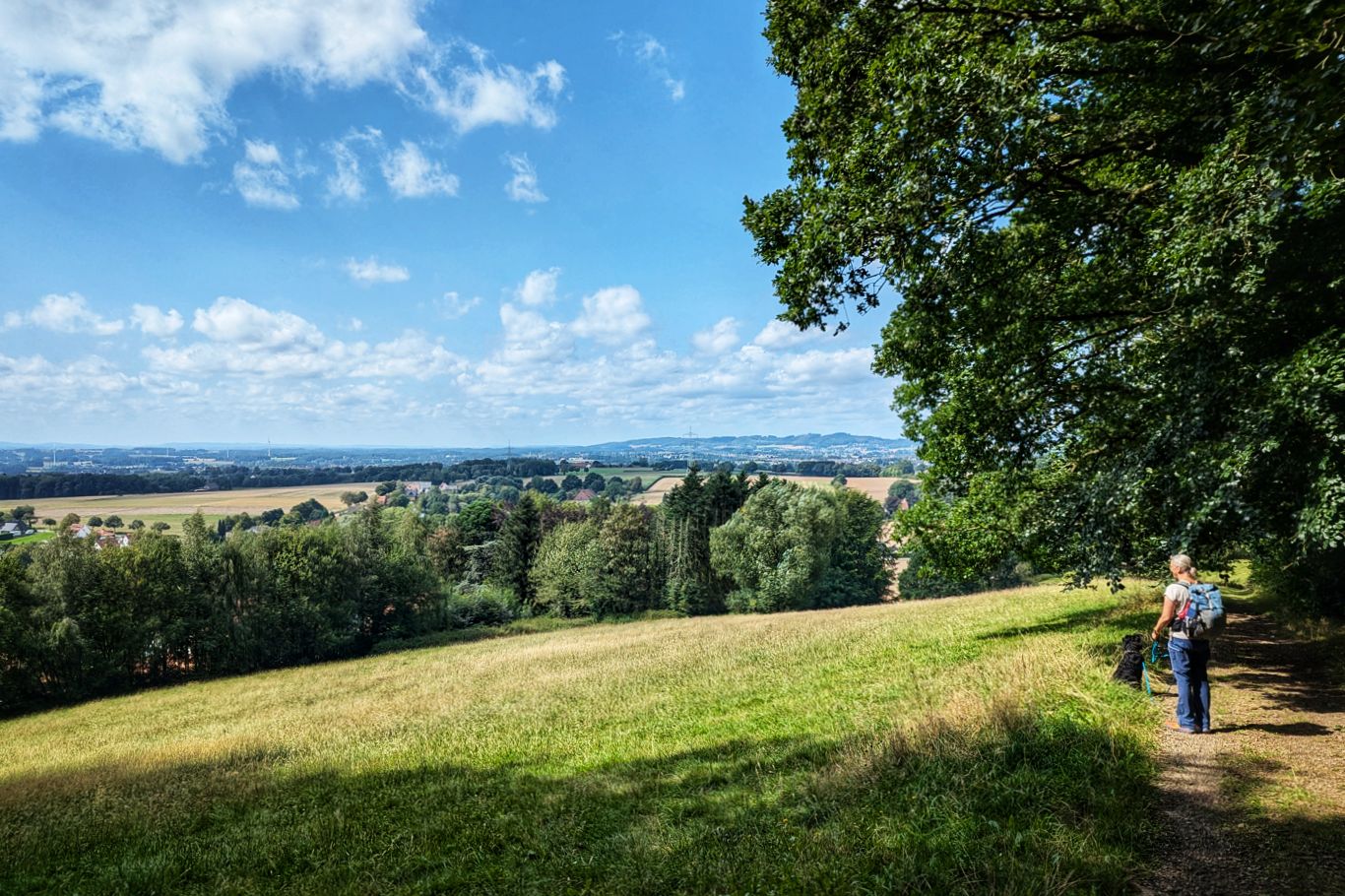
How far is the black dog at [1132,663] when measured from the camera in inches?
349

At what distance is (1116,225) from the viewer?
29.0 feet

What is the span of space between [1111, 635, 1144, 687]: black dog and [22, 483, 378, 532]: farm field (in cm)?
11938

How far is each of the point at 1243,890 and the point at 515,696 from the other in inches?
636

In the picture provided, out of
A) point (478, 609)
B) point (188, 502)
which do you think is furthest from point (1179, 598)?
point (188, 502)

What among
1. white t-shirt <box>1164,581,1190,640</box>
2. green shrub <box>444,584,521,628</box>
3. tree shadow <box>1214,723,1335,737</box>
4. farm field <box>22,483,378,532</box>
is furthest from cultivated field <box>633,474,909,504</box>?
tree shadow <box>1214,723,1335,737</box>

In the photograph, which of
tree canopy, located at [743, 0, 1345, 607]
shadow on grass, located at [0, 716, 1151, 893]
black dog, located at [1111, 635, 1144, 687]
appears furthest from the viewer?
black dog, located at [1111, 635, 1144, 687]

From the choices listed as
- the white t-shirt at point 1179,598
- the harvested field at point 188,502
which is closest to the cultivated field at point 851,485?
the harvested field at point 188,502

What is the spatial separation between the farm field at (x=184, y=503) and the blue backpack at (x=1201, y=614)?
120274mm

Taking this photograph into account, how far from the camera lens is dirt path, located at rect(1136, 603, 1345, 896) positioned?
4.45m

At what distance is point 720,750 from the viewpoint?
9.51 meters

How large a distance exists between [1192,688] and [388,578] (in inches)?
2240

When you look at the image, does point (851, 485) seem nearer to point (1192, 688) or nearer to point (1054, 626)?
point (1054, 626)

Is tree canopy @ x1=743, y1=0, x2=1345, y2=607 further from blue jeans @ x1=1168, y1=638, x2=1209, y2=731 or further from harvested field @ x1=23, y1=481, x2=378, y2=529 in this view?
harvested field @ x1=23, y1=481, x2=378, y2=529

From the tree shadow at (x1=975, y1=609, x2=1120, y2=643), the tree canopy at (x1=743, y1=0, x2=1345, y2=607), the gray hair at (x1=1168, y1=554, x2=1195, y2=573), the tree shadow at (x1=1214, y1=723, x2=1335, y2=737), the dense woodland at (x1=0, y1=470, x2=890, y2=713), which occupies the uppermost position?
the tree canopy at (x1=743, y1=0, x2=1345, y2=607)
